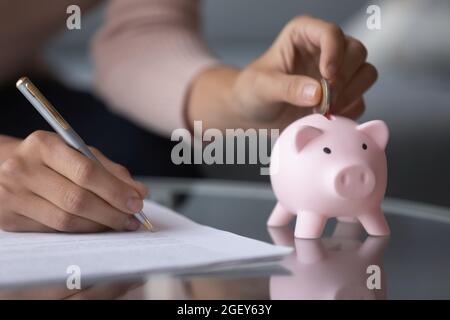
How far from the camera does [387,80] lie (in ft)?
8.57

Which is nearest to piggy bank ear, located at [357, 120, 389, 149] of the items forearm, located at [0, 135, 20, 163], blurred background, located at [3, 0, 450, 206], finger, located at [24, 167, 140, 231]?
finger, located at [24, 167, 140, 231]

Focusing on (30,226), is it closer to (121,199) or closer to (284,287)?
(121,199)

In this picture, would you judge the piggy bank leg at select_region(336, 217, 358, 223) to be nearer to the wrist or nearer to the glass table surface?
the glass table surface

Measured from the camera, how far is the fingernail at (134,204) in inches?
25.1

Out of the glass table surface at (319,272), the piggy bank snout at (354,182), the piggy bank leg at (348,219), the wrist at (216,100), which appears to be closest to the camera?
the glass table surface at (319,272)

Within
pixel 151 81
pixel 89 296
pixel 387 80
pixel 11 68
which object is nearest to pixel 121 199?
pixel 89 296

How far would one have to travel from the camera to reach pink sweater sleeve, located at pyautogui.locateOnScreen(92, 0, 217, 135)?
3.84 feet

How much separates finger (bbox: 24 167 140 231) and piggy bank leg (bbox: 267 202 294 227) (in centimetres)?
14

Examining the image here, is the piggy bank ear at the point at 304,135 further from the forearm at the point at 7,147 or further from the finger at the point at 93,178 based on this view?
the forearm at the point at 7,147

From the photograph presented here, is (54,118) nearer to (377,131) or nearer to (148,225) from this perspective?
(148,225)

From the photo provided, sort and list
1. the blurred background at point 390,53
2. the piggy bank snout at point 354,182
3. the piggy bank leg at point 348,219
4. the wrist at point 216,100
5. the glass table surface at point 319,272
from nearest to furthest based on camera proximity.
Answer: the glass table surface at point 319,272
the piggy bank snout at point 354,182
the piggy bank leg at point 348,219
the wrist at point 216,100
the blurred background at point 390,53

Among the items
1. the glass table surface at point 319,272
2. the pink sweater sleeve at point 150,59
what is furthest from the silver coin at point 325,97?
the pink sweater sleeve at point 150,59

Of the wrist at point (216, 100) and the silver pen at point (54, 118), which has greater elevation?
the wrist at point (216, 100)
